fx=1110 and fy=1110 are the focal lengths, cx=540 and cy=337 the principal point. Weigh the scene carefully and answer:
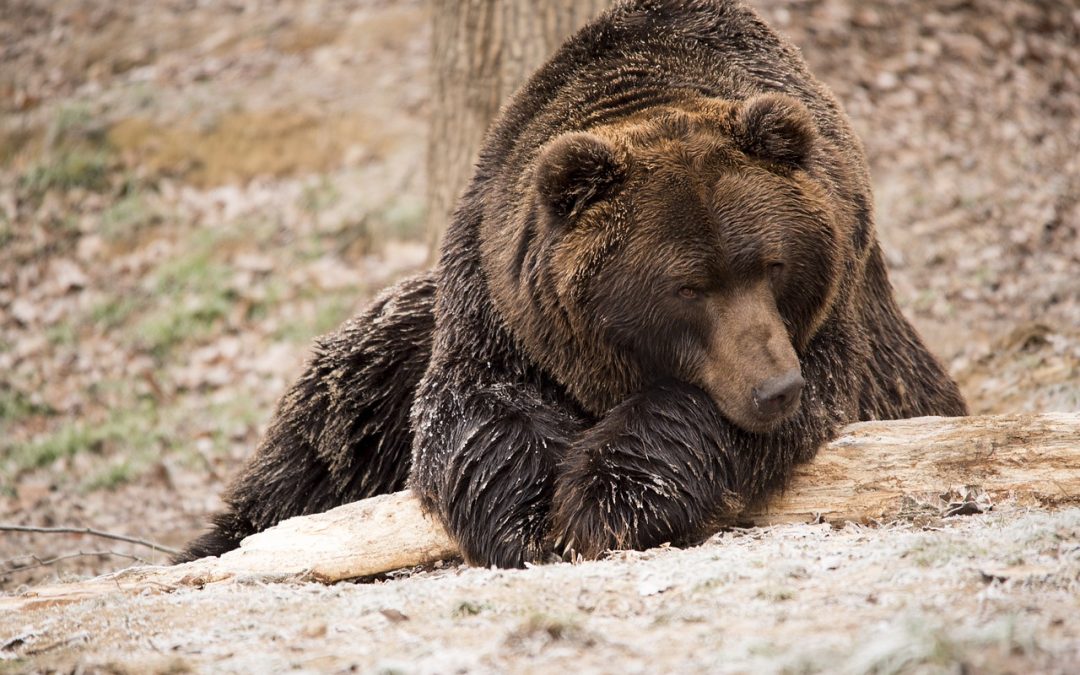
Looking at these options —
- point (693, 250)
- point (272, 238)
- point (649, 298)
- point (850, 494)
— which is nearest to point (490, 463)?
point (649, 298)

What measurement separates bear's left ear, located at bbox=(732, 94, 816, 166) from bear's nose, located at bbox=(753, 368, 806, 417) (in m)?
0.97

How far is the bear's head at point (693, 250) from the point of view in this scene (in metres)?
4.29

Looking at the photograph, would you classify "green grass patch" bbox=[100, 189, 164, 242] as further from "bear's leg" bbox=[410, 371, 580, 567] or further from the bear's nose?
the bear's nose

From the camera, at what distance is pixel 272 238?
10.9 metres

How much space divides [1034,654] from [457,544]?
2.68 m

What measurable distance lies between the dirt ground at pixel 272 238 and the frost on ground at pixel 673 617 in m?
0.03

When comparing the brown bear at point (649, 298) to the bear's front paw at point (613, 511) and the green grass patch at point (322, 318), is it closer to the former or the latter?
the bear's front paw at point (613, 511)

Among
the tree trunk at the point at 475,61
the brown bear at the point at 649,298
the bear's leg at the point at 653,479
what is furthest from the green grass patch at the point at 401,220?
the bear's leg at the point at 653,479

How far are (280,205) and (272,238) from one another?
1.46ft

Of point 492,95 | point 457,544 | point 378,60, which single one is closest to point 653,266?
point 457,544

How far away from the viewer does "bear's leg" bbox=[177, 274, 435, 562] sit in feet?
20.4

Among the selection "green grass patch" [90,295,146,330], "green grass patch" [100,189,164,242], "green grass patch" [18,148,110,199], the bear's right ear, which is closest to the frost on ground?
the bear's right ear

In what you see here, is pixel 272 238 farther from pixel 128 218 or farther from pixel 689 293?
pixel 689 293

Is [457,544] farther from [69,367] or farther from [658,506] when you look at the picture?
[69,367]
